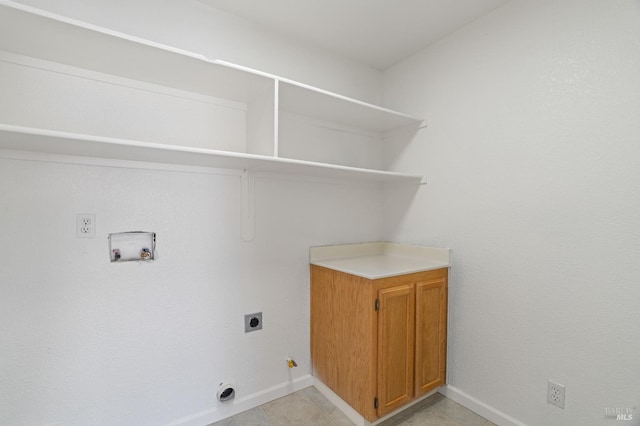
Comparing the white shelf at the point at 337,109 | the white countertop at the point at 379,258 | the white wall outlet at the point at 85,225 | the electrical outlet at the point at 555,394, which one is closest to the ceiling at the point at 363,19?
the white shelf at the point at 337,109

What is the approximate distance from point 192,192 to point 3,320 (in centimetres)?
91

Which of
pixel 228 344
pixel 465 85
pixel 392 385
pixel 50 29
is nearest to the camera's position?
pixel 50 29

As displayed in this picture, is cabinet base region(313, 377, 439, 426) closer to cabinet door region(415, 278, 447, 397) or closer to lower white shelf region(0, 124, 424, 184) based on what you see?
cabinet door region(415, 278, 447, 397)

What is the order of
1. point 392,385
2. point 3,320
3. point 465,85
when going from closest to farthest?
point 3,320, point 392,385, point 465,85

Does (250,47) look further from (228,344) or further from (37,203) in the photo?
(228,344)

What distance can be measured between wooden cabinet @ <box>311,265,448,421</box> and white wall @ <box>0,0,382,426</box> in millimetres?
240

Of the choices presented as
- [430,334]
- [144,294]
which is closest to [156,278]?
[144,294]

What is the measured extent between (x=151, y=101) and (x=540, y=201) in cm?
206

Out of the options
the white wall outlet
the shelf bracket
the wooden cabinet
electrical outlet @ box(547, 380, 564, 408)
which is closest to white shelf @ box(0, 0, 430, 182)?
the shelf bracket

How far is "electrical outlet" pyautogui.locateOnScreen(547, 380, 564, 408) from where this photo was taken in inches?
55.1

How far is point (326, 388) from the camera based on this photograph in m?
1.85

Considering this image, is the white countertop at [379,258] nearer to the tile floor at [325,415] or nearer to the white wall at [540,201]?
the white wall at [540,201]

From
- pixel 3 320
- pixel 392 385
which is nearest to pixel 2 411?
pixel 3 320

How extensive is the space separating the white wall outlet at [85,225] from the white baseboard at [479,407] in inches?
86.7
